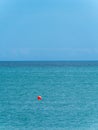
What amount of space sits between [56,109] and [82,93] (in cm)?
1090

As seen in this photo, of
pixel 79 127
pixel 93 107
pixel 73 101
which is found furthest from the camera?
pixel 73 101

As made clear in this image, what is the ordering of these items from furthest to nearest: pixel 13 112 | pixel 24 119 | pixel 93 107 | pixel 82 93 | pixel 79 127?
pixel 82 93, pixel 93 107, pixel 13 112, pixel 24 119, pixel 79 127

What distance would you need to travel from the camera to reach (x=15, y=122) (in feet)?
69.3

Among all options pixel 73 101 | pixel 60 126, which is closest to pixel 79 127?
pixel 60 126

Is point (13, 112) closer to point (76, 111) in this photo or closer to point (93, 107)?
point (76, 111)

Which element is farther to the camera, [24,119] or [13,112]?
[13,112]

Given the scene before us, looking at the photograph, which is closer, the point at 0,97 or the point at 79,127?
the point at 79,127

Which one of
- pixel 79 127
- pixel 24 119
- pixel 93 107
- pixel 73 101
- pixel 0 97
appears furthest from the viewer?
pixel 0 97

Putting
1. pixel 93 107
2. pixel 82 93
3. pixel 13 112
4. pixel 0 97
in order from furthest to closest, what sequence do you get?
pixel 82 93 → pixel 0 97 → pixel 93 107 → pixel 13 112

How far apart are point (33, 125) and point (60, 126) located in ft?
5.34

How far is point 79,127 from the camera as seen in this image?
19.9 m

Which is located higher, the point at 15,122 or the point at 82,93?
the point at 15,122

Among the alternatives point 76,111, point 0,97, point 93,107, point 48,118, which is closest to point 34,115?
point 48,118

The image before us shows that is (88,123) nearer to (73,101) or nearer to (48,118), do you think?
(48,118)
